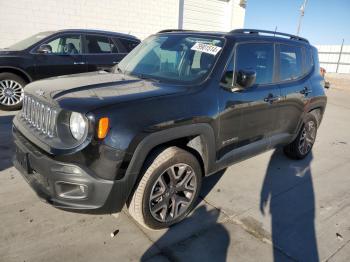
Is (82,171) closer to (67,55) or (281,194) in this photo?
(281,194)

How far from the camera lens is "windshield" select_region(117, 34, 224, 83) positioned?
318 cm

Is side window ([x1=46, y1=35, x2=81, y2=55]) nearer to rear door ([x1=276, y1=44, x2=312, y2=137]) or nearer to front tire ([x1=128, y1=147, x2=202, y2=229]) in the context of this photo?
rear door ([x1=276, y1=44, x2=312, y2=137])

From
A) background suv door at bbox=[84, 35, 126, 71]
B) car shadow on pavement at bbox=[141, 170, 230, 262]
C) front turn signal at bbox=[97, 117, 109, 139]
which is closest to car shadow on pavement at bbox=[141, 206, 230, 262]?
car shadow on pavement at bbox=[141, 170, 230, 262]

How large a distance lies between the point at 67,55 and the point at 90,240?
5242mm

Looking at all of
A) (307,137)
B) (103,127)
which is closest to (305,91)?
(307,137)

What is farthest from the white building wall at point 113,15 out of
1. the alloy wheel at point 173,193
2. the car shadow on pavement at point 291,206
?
the alloy wheel at point 173,193

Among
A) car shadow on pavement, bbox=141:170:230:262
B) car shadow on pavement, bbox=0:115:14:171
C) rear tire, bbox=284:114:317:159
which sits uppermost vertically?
rear tire, bbox=284:114:317:159

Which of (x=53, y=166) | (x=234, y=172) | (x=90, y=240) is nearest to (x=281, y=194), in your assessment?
(x=234, y=172)

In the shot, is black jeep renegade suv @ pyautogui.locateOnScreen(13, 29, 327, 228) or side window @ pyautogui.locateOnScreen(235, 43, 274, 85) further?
side window @ pyautogui.locateOnScreen(235, 43, 274, 85)

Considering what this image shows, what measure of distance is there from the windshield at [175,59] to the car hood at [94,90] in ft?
0.87

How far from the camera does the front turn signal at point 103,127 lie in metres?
2.24

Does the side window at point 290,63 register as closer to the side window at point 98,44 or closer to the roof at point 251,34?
the roof at point 251,34

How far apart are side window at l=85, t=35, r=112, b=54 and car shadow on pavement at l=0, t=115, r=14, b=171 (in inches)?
93.8

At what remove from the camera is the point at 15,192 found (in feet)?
11.1
